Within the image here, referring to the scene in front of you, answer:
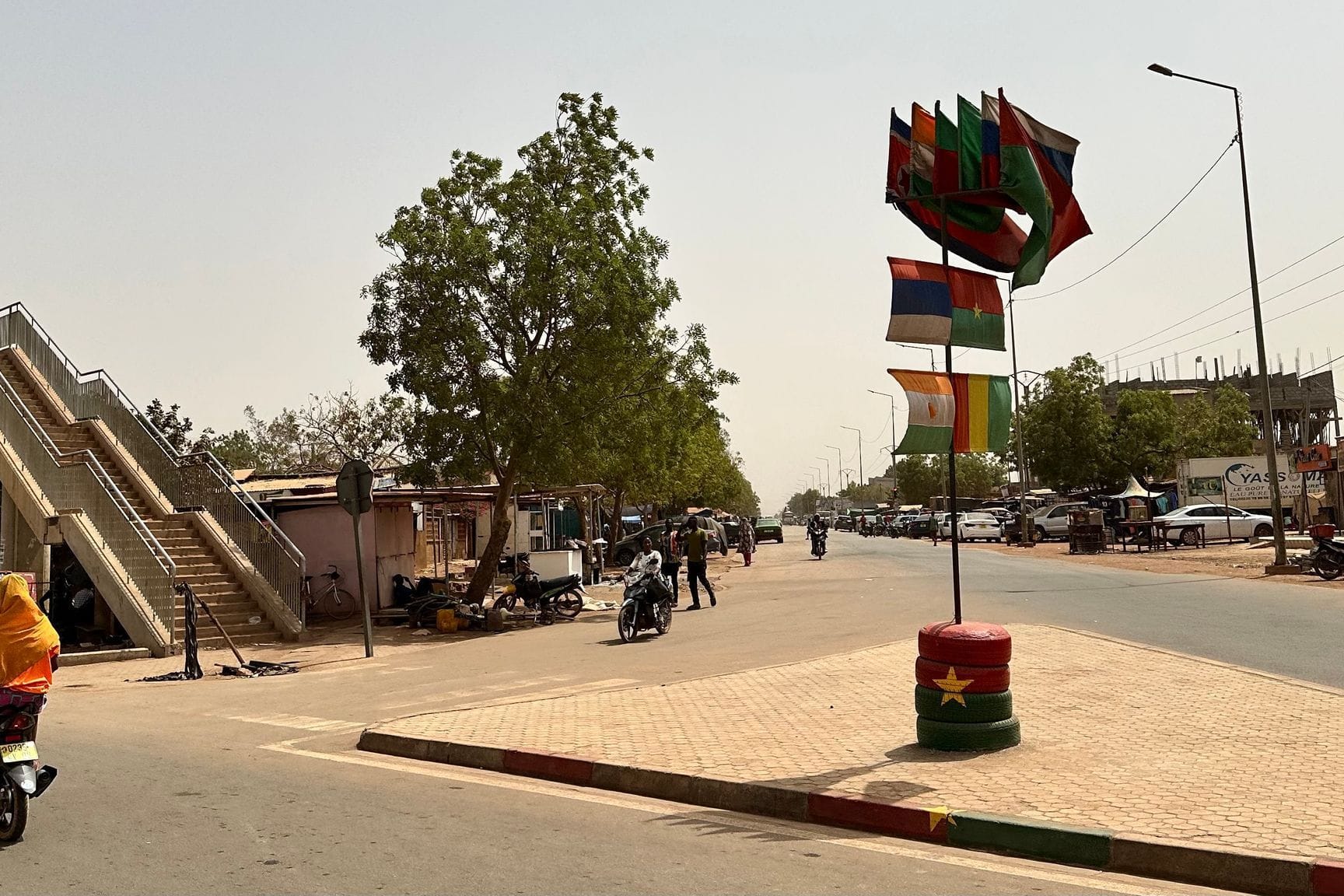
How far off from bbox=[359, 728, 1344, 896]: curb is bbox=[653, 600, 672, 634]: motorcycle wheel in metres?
9.90

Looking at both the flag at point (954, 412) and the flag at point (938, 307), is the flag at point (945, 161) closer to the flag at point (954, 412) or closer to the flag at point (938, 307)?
A: the flag at point (938, 307)

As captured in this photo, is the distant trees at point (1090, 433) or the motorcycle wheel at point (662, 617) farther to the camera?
the distant trees at point (1090, 433)

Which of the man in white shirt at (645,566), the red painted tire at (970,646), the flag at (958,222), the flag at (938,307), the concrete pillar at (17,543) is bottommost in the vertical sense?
the red painted tire at (970,646)

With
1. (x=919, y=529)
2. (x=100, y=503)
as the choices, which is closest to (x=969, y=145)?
(x=100, y=503)

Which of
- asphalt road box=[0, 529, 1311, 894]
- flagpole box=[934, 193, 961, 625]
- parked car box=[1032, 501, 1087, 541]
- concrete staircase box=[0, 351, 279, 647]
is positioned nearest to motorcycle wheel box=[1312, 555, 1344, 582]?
asphalt road box=[0, 529, 1311, 894]

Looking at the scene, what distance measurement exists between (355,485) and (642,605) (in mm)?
4873

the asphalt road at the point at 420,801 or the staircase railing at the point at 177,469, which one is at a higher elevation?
the staircase railing at the point at 177,469

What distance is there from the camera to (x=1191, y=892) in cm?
559

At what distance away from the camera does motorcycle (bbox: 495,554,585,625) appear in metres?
23.4

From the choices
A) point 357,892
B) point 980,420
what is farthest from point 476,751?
point 980,420

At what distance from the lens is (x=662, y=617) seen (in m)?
19.5

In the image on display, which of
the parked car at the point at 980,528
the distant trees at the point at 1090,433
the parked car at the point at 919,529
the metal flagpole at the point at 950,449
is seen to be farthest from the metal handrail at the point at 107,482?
the parked car at the point at 919,529

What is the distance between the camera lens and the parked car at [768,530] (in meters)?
78.2

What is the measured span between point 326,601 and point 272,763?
1576cm
